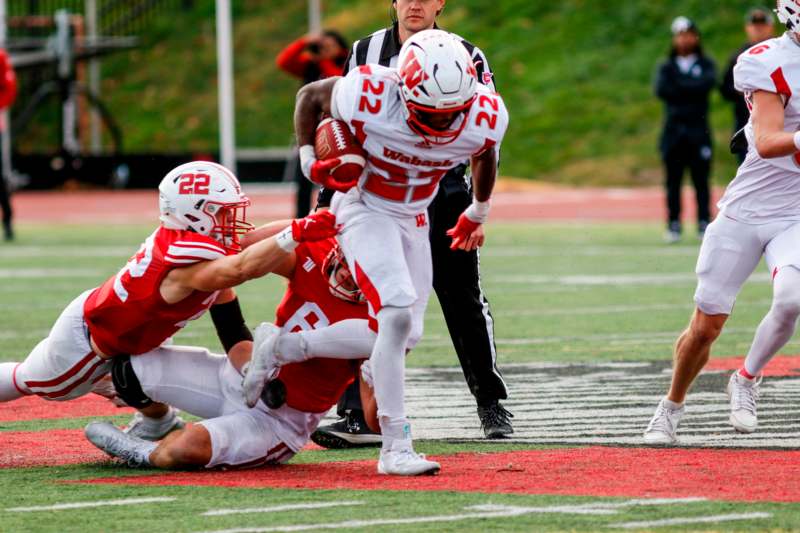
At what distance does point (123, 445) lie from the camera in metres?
6.21

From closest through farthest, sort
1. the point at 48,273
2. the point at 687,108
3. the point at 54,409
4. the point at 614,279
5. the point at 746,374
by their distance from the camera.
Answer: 1. the point at 746,374
2. the point at 54,409
3. the point at 614,279
4. the point at 48,273
5. the point at 687,108

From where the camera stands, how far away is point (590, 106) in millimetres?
32188

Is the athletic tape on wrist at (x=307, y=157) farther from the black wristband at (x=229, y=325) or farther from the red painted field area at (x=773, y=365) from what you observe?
the red painted field area at (x=773, y=365)

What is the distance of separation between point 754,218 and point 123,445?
2.56 meters

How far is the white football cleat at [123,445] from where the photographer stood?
20.3 feet

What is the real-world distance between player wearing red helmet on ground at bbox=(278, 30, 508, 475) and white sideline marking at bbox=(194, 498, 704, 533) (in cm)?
71

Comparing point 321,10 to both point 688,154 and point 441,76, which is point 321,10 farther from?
point 441,76

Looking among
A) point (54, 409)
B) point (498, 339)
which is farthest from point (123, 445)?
point (498, 339)

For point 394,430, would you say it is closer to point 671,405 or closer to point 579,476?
point 579,476

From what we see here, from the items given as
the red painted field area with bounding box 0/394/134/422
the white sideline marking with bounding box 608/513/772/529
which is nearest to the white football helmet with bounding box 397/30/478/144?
the white sideline marking with bounding box 608/513/772/529

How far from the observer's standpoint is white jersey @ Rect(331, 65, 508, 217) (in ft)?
19.8

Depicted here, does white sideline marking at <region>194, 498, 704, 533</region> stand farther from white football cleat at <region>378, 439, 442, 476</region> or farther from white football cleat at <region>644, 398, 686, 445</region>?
white football cleat at <region>644, 398, 686, 445</region>

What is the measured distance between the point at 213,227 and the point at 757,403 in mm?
2748

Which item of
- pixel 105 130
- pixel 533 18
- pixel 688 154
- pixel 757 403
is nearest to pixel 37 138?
pixel 105 130
